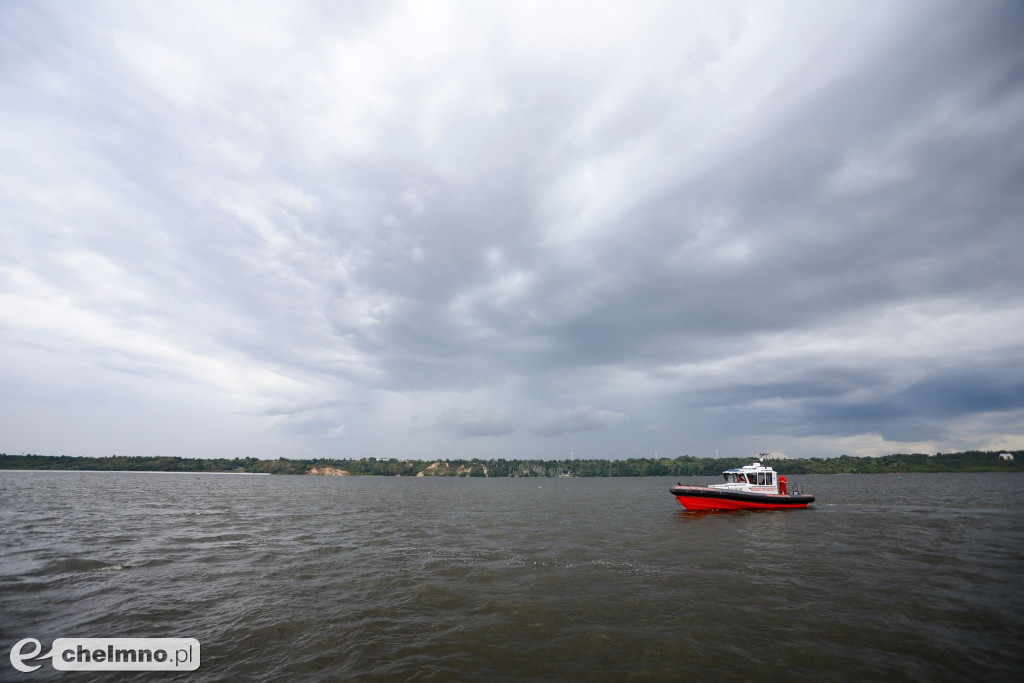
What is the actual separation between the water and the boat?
15.0 meters

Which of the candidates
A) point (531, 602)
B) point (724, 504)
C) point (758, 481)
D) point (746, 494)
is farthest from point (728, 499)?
point (531, 602)

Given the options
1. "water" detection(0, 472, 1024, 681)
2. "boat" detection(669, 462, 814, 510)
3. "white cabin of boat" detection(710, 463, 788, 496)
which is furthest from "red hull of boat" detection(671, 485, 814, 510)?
"water" detection(0, 472, 1024, 681)

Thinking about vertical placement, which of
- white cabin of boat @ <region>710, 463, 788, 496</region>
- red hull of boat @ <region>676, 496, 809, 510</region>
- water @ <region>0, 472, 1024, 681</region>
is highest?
white cabin of boat @ <region>710, 463, 788, 496</region>

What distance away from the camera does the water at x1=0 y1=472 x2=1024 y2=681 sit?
36.3ft

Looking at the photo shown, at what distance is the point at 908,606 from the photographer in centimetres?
1573

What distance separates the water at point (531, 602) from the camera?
1108cm

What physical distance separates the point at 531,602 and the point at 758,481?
43680 mm

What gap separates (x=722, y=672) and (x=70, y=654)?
17961 millimetres

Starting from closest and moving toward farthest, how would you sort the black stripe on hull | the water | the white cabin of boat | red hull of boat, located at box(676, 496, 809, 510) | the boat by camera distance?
the water < the black stripe on hull < the boat < red hull of boat, located at box(676, 496, 809, 510) < the white cabin of boat

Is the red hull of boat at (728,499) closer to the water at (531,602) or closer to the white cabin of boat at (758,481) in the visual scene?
the white cabin of boat at (758,481)

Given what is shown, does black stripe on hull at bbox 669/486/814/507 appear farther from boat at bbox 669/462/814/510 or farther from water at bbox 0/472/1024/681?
water at bbox 0/472/1024/681

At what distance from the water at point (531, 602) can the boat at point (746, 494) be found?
1501 centimetres

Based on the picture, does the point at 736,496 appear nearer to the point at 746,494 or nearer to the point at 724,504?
the point at 746,494

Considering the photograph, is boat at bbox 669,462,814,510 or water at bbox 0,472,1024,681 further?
boat at bbox 669,462,814,510
